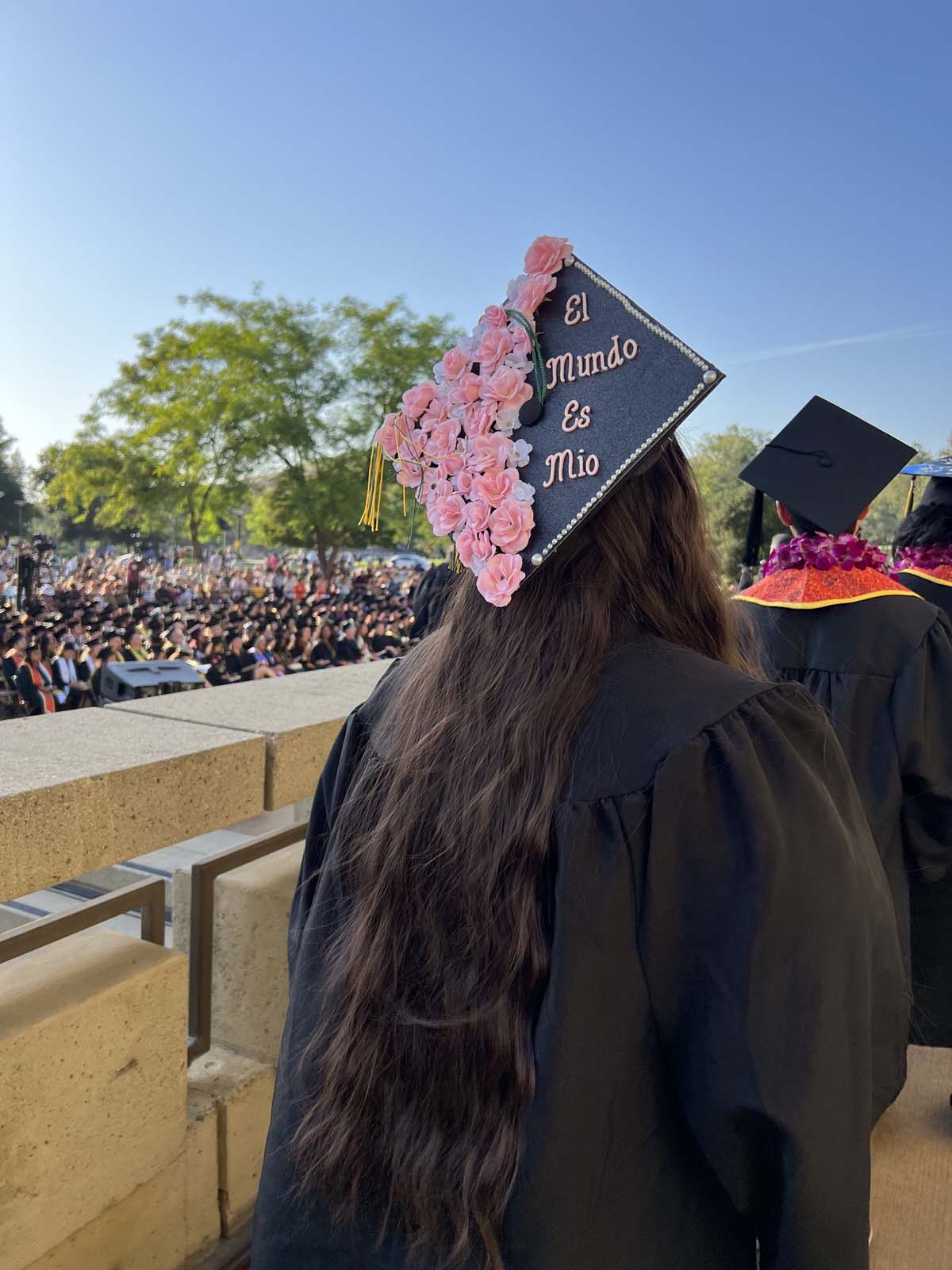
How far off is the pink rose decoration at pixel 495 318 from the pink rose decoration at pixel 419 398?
0.33 feet

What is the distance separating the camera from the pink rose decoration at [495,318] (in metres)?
1.15

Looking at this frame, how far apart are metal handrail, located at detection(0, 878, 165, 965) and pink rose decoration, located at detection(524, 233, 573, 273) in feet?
4.40

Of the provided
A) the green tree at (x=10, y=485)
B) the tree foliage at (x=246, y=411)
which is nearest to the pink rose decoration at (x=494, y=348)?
the tree foliage at (x=246, y=411)

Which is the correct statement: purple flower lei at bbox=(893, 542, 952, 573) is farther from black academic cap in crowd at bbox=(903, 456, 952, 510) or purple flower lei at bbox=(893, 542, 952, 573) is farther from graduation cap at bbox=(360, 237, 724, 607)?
graduation cap at bbox=(360, 237, 724, 607)

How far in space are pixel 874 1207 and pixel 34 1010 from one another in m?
2.24

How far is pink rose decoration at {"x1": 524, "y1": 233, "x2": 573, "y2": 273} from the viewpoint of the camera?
113cm

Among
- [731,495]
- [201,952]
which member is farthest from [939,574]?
[731,495]

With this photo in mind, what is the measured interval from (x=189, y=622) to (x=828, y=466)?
21146mm

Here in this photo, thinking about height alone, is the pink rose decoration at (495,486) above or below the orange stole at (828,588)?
above

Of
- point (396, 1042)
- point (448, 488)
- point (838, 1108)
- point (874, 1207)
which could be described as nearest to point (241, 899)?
point (396, 1042)

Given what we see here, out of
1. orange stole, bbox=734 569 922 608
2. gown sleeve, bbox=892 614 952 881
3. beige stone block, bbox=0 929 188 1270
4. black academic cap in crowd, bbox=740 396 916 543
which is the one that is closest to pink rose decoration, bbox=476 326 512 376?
beige stone block, bbox=0 929 188 1270

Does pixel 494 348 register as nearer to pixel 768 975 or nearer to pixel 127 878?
pixel 768 975

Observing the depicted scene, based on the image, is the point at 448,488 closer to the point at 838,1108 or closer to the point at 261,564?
the point at 838,1108

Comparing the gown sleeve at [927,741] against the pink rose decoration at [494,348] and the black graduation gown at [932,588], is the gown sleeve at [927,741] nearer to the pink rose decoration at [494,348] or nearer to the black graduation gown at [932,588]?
the black graduation gown at [932,588]
